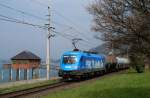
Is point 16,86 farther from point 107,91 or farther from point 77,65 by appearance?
point 107,91

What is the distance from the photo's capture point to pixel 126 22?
46.1ft

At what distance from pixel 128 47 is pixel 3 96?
1104 cm

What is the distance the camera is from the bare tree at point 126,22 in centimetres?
1323

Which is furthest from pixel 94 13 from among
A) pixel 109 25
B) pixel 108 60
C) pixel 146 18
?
pixel 108 60

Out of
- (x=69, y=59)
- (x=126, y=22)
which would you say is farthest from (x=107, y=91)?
(x=69, y=59)

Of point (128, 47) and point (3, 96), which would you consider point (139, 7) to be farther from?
point (3, 96)

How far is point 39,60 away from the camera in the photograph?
5625cm

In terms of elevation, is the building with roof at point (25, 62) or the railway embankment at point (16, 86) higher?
the building with roof at point (25, 62)

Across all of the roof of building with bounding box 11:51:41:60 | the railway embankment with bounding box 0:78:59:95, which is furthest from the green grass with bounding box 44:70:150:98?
the roof of building with bounding box 11:51:41:60

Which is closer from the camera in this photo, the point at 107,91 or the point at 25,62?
the point at 107,91

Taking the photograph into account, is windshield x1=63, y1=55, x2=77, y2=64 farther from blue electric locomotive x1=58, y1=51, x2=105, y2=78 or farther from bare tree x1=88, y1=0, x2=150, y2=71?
bare tree x1=88, y1=0, x2=150, y2=71

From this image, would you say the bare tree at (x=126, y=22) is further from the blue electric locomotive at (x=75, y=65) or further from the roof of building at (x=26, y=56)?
the roof of building at (x=26, y=56)

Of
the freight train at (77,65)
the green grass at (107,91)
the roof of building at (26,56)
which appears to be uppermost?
the roof of building at (26,56)

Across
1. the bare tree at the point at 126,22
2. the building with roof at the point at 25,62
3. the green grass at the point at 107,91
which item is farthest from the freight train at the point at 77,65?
the bare tree at the point at 126,22
